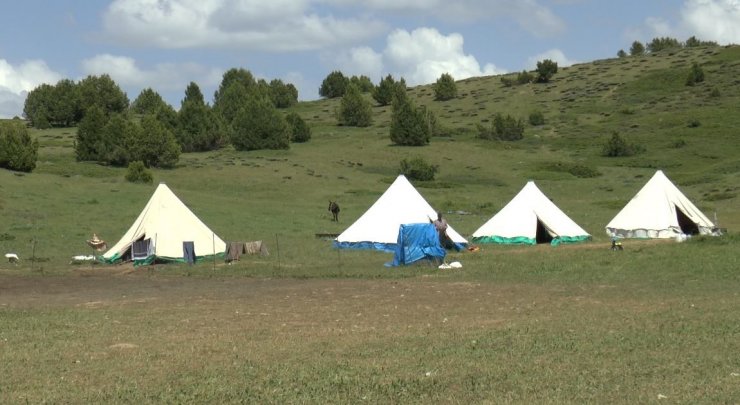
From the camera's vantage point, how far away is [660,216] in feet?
138

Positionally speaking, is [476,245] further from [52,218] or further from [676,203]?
[52,218]

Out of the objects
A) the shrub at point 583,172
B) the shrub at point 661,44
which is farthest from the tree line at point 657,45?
the shrub at point 583,172

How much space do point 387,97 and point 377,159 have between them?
5639 centimetres

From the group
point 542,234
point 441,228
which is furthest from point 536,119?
point 441,228

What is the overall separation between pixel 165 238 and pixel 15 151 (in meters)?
37.9

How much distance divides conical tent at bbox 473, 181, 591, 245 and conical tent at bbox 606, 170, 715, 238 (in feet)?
7.59

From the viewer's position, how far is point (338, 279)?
29.1 meters

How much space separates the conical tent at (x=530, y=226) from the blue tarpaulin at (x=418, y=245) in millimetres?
9675

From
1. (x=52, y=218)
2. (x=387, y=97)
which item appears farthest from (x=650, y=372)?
(x=387, y=97)

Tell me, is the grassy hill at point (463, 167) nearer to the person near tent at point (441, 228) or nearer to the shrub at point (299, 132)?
the shrub at point (299, 132)

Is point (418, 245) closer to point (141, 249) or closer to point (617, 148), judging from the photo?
point (141, 249)

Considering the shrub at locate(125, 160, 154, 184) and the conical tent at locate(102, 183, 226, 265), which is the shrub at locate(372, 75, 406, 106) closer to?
the shrub at locate(125, 160, 154, 184)

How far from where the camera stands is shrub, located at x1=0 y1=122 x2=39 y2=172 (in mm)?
69188

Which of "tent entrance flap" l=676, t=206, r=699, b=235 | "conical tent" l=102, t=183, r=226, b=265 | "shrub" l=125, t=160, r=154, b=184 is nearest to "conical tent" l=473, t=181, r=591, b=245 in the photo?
"tent entrance flap" l=676, t=206, r=699, b=235
